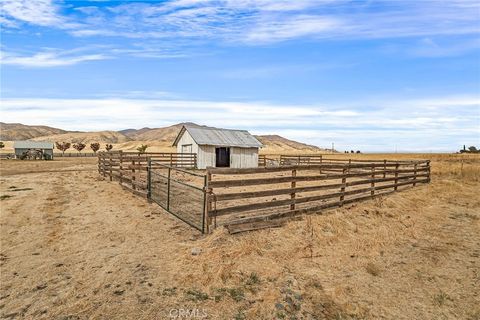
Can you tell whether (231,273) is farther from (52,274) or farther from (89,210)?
(89,210)

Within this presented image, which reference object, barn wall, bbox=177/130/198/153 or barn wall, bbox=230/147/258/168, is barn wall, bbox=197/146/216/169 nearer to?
barn wall, bbox=177/130/198/153

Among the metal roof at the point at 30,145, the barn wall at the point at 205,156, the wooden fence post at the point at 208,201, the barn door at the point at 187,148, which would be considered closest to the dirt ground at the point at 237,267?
the wooden fence post at the point at 208,201

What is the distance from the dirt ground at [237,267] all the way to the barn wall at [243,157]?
823 inches

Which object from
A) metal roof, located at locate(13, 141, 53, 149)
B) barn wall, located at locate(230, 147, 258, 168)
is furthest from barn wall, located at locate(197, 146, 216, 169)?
metal roof, located at locate(13, 141, 53, 149)

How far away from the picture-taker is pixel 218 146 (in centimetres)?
2972

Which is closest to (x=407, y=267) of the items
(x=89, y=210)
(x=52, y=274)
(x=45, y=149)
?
(x=52, y=274)

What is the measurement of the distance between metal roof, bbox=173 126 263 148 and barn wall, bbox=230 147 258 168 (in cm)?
57

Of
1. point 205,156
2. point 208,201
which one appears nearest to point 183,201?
point 208,201

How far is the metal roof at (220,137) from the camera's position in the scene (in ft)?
96.6

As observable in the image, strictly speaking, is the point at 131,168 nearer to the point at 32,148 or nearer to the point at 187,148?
the point at 187,148

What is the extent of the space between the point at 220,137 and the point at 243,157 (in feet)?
10.2

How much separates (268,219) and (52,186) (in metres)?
12.5

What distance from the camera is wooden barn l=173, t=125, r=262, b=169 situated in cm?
2912

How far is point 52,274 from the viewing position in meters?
5.46
